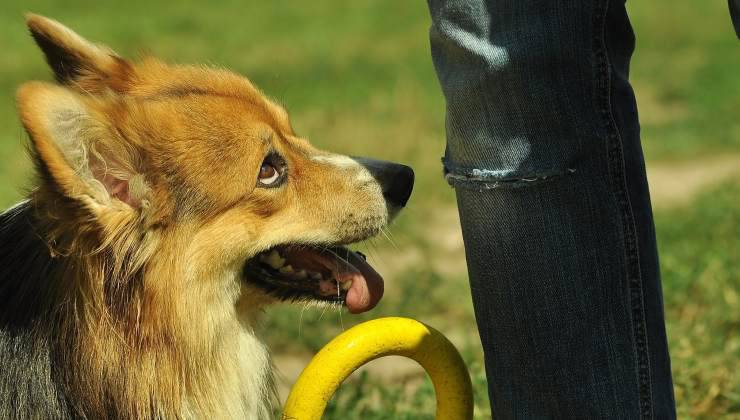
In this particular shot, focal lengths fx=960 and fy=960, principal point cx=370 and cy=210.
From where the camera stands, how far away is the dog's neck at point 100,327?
267 centimetres

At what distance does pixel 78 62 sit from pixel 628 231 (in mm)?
1874

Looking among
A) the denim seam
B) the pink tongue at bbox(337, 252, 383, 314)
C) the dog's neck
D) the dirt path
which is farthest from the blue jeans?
the dirt path

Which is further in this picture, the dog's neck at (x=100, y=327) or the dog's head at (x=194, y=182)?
the dog's neck at (x=100, y=327)

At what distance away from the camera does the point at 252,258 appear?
3025 mm

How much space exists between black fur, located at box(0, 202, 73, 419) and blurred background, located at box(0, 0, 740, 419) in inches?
12.1

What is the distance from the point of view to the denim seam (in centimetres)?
233

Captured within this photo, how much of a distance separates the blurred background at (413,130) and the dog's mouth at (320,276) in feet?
1.17

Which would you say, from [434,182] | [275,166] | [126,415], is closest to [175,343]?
[126,415]

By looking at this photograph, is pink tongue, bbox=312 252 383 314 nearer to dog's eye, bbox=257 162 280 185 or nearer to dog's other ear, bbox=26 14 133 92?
dog's eye, bbox=257 162 280 185

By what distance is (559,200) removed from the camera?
2.36 meters

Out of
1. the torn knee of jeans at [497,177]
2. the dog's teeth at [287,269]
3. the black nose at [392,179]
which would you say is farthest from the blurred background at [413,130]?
the torn knee of jeans at [497,177]

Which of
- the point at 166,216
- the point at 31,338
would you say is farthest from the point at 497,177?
the point at 31,338

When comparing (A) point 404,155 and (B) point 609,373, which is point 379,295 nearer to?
(B) point 609,373

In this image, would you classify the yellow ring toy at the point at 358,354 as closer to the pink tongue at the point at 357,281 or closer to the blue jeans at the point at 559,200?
the pink tongue at the point at 357,281
